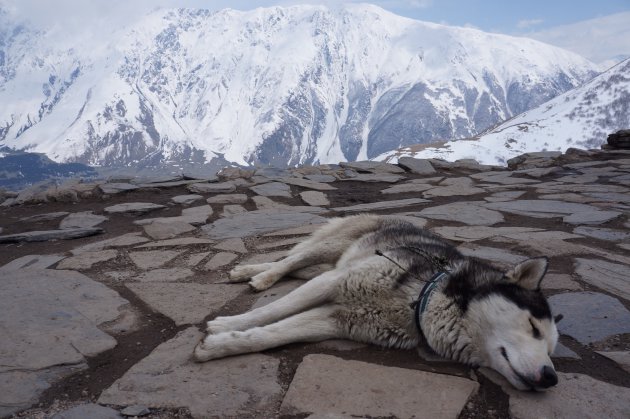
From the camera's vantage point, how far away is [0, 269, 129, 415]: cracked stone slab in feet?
9.29

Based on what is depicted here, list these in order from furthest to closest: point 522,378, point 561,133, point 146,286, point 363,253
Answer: point 561,133 → point 146,286 → point 363,253 → point 522,378

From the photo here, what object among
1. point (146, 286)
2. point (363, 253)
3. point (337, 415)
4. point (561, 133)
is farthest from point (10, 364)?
point (561, 133)

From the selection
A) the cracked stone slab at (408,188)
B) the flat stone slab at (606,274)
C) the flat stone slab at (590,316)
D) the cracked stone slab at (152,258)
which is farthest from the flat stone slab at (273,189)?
the flat stone slab at (590,316)

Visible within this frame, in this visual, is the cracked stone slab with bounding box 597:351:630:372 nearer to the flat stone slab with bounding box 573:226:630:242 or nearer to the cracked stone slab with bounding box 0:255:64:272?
the flat stone slab with bounding box 573:226:630:242

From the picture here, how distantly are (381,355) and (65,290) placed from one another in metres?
2.83

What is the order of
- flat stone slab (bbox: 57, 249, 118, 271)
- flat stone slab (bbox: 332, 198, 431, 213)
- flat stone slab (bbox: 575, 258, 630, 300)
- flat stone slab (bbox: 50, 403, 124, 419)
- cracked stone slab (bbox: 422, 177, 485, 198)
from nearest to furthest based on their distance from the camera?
flat stone slab (bbox: 50, 403, 124, 419) < flat stone slab (bbox: 575, 258, 630, 300) < flat stone slab (bbox: 57, 249, 118, 271) < flat stone slab (bbox: 332, 198, 431, 213) < cracked stone slab (bbox: 422, 177, 485, 198)

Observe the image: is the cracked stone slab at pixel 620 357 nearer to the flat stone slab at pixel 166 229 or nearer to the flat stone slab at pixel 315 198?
the flat stone slab at pixel 166 229

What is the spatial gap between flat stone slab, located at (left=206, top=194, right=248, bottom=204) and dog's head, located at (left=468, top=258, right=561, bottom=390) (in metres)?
5.97

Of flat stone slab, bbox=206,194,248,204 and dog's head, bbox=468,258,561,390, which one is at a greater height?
flat stone slab, bbox=206,194,248,204

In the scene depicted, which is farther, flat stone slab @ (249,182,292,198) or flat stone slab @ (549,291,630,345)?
flat stone slab @ (249,182,292,198)

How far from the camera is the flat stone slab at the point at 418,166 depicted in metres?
11.6

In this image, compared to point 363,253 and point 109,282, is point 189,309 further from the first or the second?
point 363,253

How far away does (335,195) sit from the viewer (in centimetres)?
925

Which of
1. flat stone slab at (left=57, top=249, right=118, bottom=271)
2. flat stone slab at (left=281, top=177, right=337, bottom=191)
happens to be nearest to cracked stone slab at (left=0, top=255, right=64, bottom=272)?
flat stone slab at (left=57, top=249, right=118, bottom=271)
